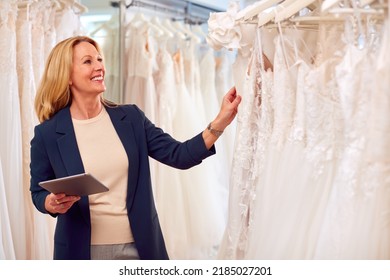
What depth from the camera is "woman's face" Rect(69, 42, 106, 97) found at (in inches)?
66.6

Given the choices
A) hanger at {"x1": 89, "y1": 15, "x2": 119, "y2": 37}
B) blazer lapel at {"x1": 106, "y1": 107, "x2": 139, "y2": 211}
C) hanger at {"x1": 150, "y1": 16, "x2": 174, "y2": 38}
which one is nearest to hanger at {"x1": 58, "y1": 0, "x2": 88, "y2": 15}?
hanger at {"x1": 89, "y1": 15, "x2": 119, "y2": 37}

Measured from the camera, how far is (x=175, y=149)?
5.62 feet

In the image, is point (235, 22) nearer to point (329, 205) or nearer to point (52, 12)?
point (329, 205)

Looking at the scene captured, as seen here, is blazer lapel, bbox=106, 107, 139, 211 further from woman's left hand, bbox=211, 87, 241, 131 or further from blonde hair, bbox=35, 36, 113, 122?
woman's left hand, bbox=211, 87, 241, 131

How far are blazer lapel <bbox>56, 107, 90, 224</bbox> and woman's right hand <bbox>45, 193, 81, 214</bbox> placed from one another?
60 mm

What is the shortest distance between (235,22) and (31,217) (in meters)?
1.06

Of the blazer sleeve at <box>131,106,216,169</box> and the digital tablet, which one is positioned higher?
the blazer sleeve at <box>131,106,216,169</box>

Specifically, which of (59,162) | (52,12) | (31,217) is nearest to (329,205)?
(59,162)

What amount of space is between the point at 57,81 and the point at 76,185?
0.44 metres

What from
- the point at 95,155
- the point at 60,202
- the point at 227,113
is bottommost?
the point at 60,202

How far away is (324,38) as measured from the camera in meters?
1.38

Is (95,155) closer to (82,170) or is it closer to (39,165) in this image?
(82,170)

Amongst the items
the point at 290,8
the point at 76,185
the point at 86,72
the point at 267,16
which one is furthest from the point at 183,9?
the point at 76,185

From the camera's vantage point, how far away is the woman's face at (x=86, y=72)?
169 centimetres
